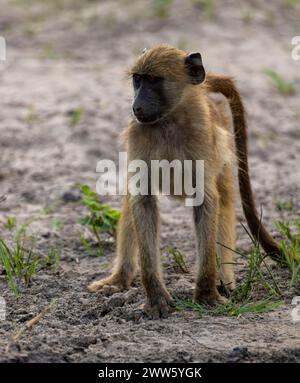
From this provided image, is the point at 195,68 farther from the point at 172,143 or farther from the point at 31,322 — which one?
the point at 31,322

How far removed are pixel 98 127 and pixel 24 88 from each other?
1440mm

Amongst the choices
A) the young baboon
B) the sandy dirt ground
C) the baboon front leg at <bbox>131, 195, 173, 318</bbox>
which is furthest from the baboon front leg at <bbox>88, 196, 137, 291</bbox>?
the baboon front leg at <bbox>131, 195, 173, 318</bbox>

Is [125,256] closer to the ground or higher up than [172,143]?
closer to the ground

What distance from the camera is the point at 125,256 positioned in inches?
222

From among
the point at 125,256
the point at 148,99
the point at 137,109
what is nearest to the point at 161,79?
the point at 148,99

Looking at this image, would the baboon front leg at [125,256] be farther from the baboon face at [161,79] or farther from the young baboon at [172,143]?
the baboon face at [161,79]

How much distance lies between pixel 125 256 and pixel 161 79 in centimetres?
119

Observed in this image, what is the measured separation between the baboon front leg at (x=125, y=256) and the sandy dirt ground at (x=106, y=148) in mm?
133

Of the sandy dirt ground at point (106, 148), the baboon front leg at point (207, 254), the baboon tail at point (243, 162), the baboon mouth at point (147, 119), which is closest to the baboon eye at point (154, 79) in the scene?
the baboon mouth at point (147, 119)

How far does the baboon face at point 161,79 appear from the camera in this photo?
504 cm

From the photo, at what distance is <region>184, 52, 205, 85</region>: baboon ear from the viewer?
5215 mm

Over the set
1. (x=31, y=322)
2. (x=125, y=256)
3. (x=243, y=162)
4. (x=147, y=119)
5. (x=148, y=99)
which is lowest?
(x=31, y=322)

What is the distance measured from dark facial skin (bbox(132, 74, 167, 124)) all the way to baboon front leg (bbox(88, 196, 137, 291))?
0.69 m

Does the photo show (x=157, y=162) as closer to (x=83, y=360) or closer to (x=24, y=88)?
(x=83, y=360)
